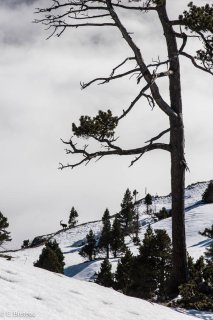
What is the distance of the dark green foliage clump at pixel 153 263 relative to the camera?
26906 millimetres

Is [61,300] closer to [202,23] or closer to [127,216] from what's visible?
[202,23]

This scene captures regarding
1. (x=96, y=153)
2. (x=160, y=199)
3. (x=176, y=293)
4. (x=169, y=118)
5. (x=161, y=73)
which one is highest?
(x=160, y=199)

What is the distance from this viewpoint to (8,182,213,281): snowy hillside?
58456mm

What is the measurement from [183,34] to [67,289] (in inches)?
268

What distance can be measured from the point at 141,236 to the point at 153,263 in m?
49.8

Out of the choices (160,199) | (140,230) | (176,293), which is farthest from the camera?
(160,199)

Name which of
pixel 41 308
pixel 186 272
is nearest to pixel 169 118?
pixel 186 272

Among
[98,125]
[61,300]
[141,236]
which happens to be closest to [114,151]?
[98,125]

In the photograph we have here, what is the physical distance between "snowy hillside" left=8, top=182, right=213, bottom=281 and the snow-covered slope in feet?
106

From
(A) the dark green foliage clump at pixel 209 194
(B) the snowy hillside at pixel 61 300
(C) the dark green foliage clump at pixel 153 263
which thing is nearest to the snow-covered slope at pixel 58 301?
(B) the snowy hillside at pixel 61 300

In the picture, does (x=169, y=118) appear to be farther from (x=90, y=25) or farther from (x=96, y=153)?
(x=90, y=25)

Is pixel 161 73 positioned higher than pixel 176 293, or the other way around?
pixel 161 73

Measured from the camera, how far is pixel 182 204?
937 cm

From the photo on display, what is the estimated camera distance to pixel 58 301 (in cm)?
439
